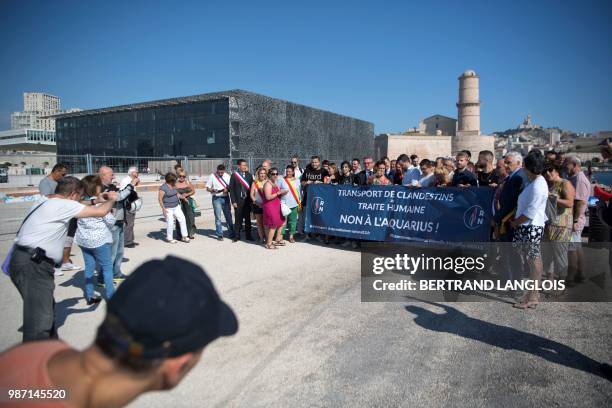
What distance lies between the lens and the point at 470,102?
218ft

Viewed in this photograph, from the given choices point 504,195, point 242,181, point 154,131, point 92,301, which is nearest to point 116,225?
point 92,301

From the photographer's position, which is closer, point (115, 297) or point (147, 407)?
point (115, 297)

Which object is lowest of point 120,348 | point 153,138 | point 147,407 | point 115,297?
point 147,407

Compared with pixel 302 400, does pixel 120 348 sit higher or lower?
higher

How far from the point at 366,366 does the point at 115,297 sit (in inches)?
118

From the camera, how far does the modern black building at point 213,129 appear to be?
139 feet

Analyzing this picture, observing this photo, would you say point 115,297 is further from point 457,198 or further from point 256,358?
point 457,198

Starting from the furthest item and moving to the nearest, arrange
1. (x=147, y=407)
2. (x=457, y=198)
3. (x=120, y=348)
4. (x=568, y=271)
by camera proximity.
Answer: (x=457, y=198) < (x=568, y=271) < (x=147, y=407) < (x=120, y=348)

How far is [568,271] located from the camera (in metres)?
6.11

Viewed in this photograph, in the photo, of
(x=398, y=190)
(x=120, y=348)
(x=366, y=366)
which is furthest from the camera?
(x=398, y=190)

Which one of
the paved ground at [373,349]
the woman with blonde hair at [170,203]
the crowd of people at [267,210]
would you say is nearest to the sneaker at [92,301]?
the crowd of people at [267,210]

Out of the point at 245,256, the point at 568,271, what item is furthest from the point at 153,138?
the point at 568,271

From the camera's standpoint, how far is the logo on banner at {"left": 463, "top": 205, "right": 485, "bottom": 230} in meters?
6.55

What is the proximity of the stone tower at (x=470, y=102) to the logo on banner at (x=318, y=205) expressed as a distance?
211 ft
